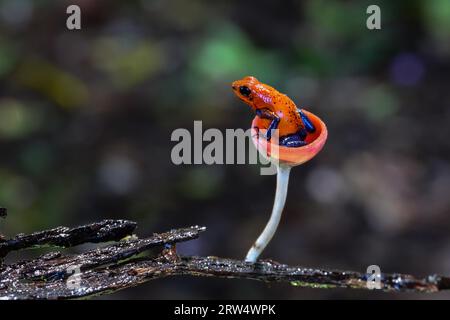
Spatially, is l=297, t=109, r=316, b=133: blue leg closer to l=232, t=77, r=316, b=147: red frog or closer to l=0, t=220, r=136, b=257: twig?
l=232, t=77, r=316, b=147: red frog

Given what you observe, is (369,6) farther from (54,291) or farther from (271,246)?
(54,291)

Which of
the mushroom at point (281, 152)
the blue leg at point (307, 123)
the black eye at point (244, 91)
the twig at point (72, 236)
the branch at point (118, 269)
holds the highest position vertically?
the black eye at point (244, 91)

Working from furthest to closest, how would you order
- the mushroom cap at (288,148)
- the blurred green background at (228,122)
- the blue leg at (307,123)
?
the blurred green background at (228,122) < the blue leg at (307,123) < the mushroom cap at (288,148)

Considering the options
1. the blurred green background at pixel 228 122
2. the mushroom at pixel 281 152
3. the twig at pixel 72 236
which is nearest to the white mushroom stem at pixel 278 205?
the mushroom at pixel 281 152

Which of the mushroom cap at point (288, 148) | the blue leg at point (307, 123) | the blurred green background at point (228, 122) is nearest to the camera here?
the mushroom cap at point (288, 148)

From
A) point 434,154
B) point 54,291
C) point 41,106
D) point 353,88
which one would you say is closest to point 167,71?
point 41,106

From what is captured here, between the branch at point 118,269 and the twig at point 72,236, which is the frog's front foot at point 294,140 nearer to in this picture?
the branch at point 118,269

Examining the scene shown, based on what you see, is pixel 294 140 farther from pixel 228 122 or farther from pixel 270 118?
pixel 228 122
